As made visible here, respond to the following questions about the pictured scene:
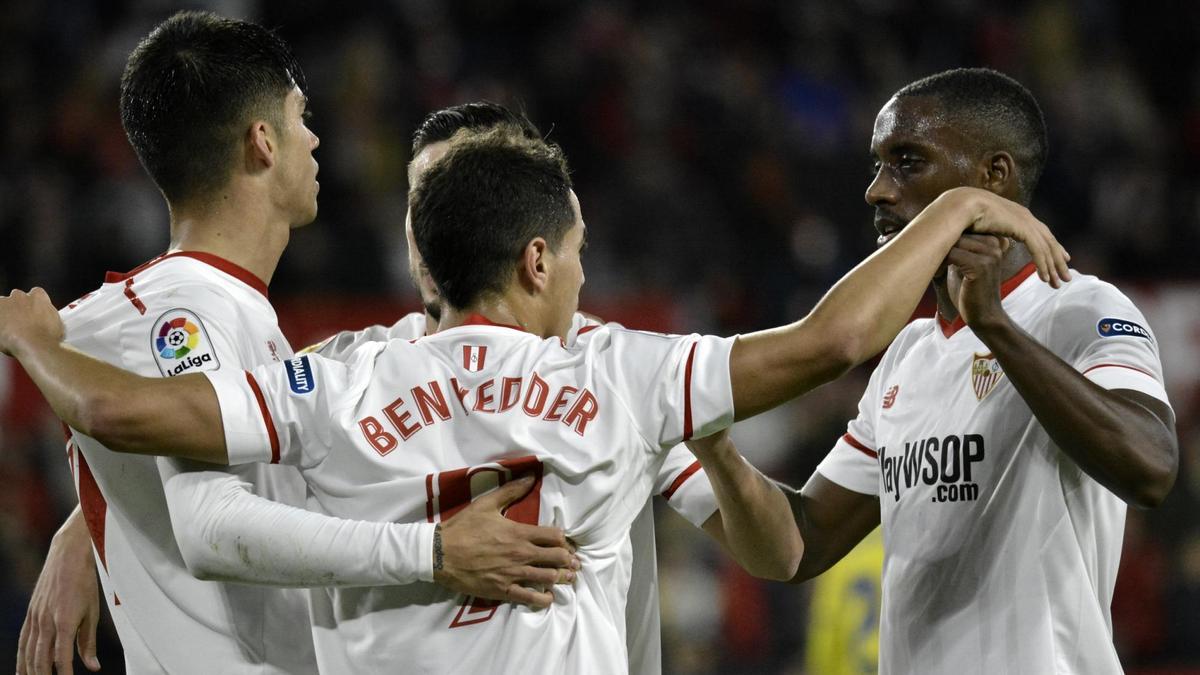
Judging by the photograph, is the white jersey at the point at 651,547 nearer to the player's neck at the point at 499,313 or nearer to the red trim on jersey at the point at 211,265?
the red trim on jersey at the point at 211,265

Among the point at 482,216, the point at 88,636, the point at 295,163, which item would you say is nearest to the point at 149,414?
the point at 482,216

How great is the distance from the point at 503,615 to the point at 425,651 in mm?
158

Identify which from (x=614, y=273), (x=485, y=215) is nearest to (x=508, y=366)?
(x=485, y=215)

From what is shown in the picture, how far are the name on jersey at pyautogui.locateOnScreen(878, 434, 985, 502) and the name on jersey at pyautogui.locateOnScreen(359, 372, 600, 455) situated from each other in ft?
3.56

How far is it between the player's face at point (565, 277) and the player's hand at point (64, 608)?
131cm

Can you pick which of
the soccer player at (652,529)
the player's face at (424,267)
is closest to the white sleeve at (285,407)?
the player's face at (424,267)

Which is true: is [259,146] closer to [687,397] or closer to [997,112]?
[687,397]

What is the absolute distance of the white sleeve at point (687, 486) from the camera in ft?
11.2

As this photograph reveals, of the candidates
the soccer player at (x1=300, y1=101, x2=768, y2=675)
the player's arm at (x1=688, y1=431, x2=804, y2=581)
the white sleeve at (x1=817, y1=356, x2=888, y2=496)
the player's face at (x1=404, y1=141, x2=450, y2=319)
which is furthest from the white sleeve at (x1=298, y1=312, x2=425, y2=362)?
the white sleeve at (x1=817, y1=356, x2=888, y2=496)

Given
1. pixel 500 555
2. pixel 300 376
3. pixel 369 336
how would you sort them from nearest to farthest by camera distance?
1. pixel 500 555
2. pixel 300 376
3. pixel 369 336

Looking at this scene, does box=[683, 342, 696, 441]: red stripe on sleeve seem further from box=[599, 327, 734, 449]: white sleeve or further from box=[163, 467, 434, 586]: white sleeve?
box=[163, 467, 434, 586]: white sleeve

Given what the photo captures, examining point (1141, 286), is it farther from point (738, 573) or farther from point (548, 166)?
point (548, 166)

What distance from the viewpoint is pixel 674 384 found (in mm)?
2662

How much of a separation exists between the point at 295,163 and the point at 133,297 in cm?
54
